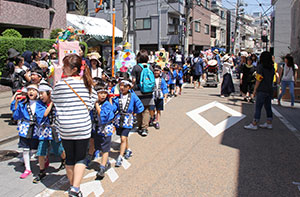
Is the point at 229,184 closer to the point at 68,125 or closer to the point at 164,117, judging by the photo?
the point at 68,125

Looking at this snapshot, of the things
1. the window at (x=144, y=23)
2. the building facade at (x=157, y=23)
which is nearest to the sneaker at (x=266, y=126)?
the building facade at (x=157, y=23)

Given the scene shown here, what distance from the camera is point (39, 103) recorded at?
13.8 feet

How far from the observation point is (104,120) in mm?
4391

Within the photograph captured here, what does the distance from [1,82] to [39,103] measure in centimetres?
420

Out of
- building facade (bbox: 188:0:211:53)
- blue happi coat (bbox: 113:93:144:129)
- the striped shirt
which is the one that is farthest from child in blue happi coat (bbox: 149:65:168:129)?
building facade (bbox: 188:0:211:53)

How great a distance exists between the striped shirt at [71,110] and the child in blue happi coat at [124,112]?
1.59 metres

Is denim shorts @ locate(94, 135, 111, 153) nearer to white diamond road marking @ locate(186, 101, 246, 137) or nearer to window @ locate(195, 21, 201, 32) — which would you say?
white diamond road marking @ locate(186, 101, 246, 137)

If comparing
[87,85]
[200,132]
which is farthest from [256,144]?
[87,85]

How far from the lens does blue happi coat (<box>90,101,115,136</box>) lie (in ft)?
14.3

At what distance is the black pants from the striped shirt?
7 cm

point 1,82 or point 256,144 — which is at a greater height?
point 1,82

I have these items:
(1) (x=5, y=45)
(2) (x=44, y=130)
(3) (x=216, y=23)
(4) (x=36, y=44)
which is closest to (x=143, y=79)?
(2) (x=44, y=130)

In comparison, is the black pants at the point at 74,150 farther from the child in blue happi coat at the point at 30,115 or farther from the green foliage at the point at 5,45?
the green foliage at the point at 5,45

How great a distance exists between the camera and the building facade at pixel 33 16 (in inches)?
620
